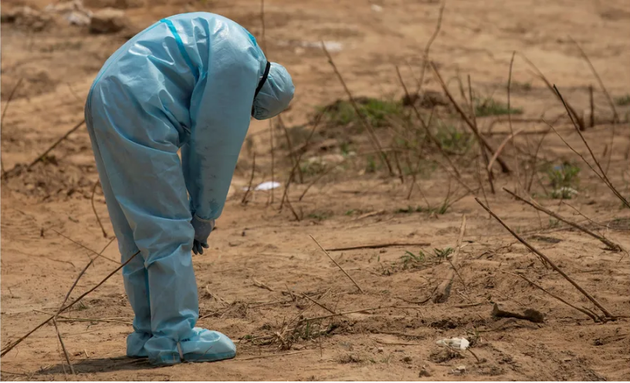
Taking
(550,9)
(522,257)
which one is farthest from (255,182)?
(550,9)

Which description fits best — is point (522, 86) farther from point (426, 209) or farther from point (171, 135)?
point (171, 135)

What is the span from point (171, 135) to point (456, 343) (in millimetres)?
1325

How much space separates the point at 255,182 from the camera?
21.7ft

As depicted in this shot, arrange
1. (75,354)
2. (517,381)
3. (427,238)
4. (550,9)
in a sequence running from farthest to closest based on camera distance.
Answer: (550,9) → (427,238) → (75,354) → (517,381)

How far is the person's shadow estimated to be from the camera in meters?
3.03

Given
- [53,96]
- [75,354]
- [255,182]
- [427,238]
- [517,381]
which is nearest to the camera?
[517,381]

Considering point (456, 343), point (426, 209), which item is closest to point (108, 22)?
point (426, 209)

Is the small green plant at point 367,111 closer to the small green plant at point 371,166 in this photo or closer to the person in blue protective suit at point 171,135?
the small green plant at point 371,166

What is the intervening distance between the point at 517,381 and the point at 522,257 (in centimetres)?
122

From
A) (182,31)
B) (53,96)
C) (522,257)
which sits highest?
(182,31)

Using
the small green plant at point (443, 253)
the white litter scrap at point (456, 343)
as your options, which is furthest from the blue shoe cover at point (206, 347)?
the small green plant at point (443, 253)

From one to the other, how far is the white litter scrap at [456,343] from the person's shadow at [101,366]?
1.09m

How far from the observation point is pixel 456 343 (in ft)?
10.4

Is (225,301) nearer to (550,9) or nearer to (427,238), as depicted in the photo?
(427,238)
